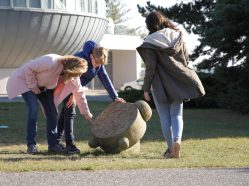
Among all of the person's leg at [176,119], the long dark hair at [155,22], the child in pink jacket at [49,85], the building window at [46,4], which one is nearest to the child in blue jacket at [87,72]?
the child in pink jacket at [49,85]

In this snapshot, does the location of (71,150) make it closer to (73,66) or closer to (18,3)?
(73,66)

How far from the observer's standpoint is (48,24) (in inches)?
889

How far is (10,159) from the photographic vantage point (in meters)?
7.56

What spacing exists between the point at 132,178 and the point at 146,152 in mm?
2632

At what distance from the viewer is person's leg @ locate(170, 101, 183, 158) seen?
7.86 metres

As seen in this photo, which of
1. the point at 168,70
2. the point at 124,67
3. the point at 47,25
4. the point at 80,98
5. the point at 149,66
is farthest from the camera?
the point at 124,67

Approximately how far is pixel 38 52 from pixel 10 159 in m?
17.0

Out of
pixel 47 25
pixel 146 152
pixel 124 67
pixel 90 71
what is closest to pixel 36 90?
pixel 90 71

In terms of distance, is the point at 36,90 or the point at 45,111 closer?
the point at 36,90

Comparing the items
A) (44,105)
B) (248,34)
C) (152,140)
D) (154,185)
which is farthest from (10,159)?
(248,34)

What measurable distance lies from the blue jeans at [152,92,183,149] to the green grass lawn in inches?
13.2

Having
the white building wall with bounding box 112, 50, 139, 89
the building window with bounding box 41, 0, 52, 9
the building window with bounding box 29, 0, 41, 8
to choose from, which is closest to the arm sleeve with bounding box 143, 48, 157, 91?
the building window with bounding box 41, 0, 52, 9

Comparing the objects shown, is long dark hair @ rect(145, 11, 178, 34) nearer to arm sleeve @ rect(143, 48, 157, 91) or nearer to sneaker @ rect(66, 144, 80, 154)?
arm sleeve @ rect(143, 48, 157, 91)

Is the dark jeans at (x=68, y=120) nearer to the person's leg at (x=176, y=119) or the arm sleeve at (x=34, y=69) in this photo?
the arm sleeve at (x=34, y=69)
